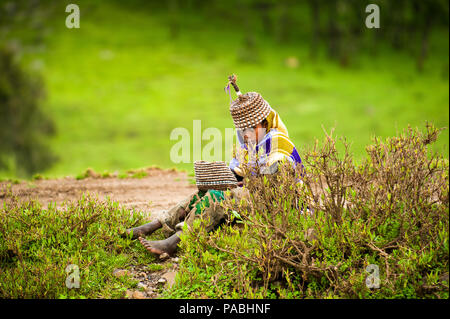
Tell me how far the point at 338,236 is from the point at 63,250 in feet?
9.79

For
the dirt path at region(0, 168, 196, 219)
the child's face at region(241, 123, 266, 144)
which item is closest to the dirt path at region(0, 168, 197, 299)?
the dirt path at region(0, 168, 196, 219)

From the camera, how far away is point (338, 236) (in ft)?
14.4

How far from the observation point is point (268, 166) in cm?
495

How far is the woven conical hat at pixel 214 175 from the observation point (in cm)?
493

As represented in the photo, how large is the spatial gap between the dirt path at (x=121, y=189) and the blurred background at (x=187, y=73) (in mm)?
7781

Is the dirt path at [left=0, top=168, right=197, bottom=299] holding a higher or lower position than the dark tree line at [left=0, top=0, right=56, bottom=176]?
lower

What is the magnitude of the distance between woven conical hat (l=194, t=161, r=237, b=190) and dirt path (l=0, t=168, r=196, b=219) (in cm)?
169

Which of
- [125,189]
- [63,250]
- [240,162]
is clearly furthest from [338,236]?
[125,189]

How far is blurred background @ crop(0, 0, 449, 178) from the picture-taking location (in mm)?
22141

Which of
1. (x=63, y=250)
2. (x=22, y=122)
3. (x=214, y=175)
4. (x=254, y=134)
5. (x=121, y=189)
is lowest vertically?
(x=63, y=250)

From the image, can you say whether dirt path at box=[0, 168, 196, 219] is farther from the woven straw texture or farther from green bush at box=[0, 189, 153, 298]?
the woven straw texture

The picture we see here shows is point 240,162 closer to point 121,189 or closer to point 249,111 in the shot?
point 249,111

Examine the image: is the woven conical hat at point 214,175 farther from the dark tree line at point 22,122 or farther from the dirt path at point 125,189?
the dark tree line at point 22,122
